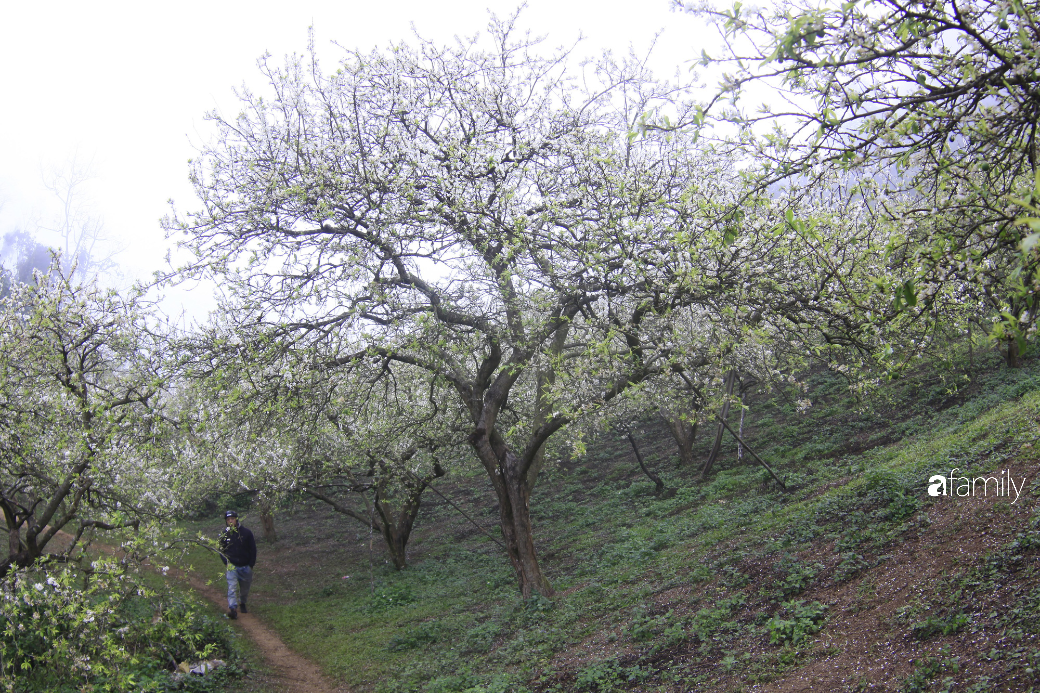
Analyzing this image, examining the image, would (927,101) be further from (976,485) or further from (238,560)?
(238,560)

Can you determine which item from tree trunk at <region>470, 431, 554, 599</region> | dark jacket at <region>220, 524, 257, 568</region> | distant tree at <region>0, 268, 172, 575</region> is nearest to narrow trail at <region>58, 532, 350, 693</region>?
dark jacket at <region>220, 524, 257, 568</region>

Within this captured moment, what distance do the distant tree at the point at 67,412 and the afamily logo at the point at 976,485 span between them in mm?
10333

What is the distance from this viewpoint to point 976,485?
28.8ft

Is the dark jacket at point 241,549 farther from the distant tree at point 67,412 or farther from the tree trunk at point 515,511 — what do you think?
the tree trunk at point 515,511

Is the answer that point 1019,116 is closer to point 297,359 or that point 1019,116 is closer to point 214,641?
point 297,359

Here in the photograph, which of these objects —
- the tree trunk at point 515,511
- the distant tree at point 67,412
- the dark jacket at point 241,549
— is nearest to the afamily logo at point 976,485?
the tree trunk at point 515,511

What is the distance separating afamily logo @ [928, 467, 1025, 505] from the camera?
8.15 metres

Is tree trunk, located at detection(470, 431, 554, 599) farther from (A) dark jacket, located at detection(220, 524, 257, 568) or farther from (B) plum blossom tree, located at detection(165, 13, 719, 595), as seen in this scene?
(A) dark jacket, located at detection(220, 524, 257, 568)

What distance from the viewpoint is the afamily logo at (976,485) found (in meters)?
8.15

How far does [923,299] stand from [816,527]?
6.53 m

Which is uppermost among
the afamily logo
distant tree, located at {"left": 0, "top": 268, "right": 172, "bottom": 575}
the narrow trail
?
distant tree, located at {"left": 0, "top": 268, "right": 172, "bottom": 575}

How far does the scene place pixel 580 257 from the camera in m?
A: 10.0

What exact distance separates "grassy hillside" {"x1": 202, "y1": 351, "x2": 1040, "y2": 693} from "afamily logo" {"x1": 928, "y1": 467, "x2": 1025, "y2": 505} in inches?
7.4

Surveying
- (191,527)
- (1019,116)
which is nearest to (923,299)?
(1019,116)
